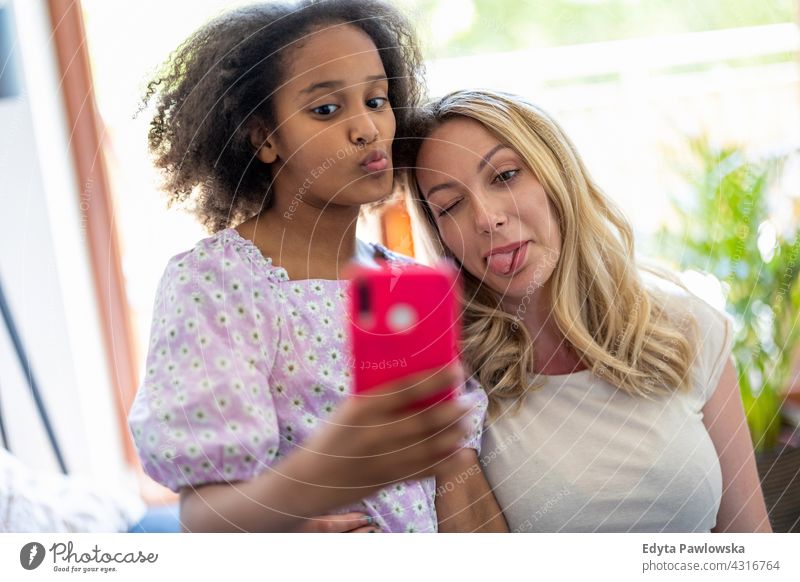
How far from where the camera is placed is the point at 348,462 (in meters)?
0.42

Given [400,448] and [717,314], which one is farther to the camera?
[717,314]

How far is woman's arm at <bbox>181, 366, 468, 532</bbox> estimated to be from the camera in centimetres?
41

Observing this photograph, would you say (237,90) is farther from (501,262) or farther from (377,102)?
(501,262)

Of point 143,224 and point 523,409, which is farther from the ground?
point 143,224

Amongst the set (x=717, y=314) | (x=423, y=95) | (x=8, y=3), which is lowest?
(x=717, y=314)

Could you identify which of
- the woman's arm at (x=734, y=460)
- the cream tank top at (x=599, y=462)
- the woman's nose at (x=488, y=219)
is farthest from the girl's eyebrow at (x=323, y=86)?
the woman's arm at (x=734, y=460)

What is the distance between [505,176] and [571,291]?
96 millimetres

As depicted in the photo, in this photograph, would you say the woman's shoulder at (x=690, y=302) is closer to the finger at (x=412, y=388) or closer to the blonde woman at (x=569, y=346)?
the blonde woman at (x=569, y=346)

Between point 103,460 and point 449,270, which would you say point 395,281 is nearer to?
point 449,270

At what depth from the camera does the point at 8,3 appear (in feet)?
1.83

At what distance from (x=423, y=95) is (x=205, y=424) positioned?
0.24m

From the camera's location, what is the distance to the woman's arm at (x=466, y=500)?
51 centimetres
